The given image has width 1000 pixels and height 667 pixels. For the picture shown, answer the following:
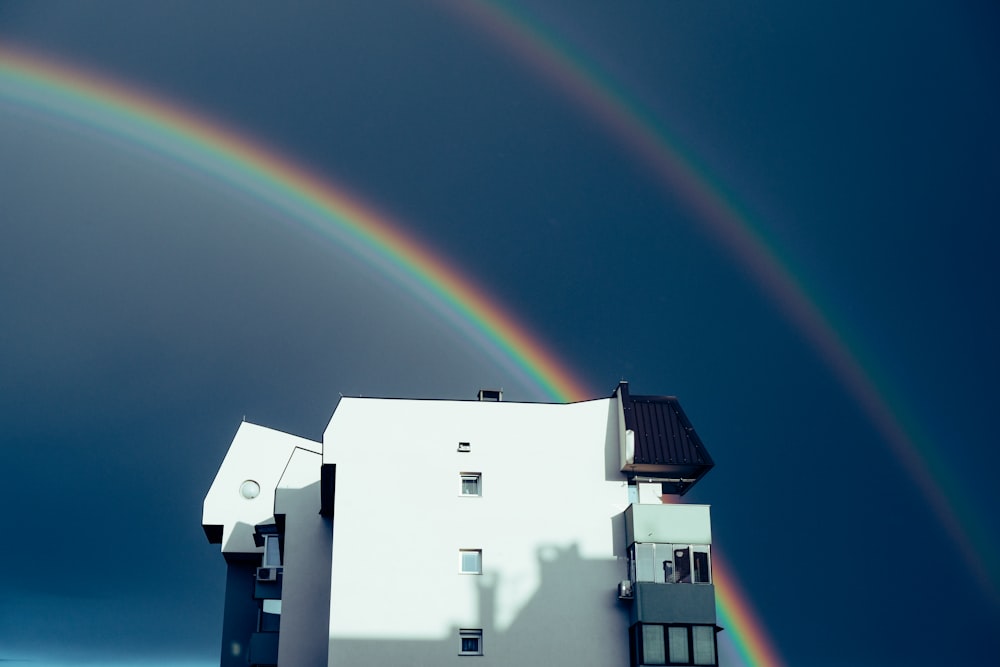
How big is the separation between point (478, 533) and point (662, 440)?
345 inches

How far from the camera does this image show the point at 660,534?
4959cm

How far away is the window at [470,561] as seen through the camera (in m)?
49.6

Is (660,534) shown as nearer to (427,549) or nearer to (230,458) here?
(427,549)

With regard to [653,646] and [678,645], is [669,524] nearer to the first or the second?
[678,645]

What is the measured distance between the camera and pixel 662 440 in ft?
172

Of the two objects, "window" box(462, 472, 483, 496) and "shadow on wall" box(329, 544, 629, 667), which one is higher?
"window" box(462, 472, 483, 496)

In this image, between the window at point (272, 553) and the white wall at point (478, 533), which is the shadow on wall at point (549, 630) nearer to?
the white wall at point (478, 533)

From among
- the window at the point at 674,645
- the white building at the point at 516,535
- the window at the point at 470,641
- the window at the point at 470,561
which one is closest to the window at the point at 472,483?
the white building at the point at 516,535

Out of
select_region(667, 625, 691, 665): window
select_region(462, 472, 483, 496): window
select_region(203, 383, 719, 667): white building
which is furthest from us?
select_region(462, 472, 483, 496): window

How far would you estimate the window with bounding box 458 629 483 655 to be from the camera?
48188 millimetres

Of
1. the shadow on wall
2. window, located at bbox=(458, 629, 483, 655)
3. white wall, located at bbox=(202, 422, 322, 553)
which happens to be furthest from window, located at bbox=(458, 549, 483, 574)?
white wall, located at bbox=(202, 422, 322, 553)

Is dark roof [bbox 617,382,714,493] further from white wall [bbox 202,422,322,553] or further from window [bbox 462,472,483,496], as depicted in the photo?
white wall [bbox 202,422,322,553]

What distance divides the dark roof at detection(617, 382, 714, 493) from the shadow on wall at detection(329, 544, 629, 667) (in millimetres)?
4589

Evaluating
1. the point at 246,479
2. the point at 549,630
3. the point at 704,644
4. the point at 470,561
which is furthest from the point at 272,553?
the point at 704,644
